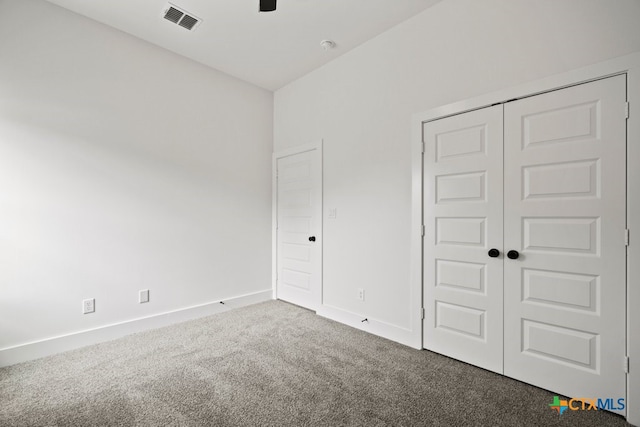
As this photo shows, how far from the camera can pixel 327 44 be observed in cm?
311

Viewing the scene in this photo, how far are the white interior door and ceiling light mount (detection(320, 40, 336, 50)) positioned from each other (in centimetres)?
114

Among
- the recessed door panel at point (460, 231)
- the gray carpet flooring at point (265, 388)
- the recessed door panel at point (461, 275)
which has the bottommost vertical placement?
the gray carpet flooring at point (265, 388)

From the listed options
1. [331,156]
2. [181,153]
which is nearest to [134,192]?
[181,153]

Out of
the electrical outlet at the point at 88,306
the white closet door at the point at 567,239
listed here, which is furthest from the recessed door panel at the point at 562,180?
the electrical outlet at the point at 88,306

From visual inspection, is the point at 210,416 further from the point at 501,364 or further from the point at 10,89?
the point at 10,89

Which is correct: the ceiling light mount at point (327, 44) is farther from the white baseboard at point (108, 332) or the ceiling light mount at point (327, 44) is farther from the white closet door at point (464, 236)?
the white baseboard at point (108, 332)

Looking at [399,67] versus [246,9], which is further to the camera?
[399,67]

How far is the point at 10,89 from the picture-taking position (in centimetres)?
237

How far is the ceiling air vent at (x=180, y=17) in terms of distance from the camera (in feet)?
8.58

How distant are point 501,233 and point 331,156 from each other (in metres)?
1.99

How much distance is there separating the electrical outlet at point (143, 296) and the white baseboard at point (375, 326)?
1.95 meters

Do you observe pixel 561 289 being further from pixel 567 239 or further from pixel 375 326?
pixel 375 326

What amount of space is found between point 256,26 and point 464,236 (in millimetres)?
2802

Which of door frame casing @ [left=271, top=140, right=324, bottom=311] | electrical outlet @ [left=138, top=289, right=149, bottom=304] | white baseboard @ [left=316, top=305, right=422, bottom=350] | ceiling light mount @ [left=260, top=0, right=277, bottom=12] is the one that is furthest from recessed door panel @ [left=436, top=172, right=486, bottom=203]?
electrical outlet @ [left=138, top=289, right=149, bottom=304]
